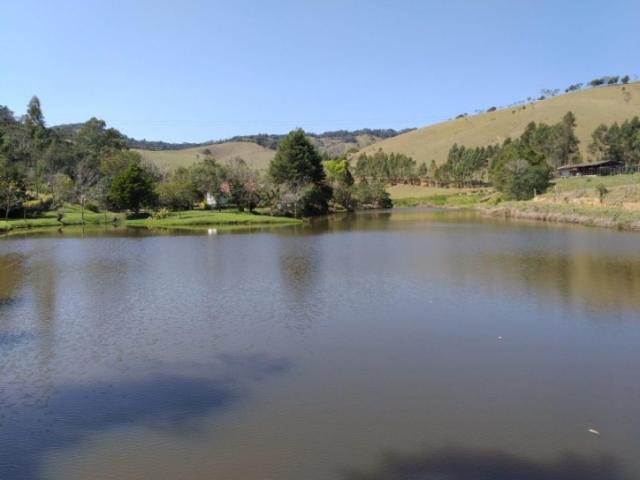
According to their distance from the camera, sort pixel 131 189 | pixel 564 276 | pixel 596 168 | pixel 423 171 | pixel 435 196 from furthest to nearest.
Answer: pixel 423 171, pixel 435 196, pixel 596 168, pixel 131 189, pixel 564 276

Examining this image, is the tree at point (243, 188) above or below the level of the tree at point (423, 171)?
below

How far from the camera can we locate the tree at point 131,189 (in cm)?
6606

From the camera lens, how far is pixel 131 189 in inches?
2608

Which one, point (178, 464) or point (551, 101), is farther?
point (551, 101)

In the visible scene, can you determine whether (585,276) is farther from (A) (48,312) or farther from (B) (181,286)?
(A) (48,312)

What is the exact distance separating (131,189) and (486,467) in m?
64.0

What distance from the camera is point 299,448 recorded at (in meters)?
8.55

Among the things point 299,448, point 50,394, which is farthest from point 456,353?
point 50,394

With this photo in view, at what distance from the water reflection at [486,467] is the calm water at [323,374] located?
29mm

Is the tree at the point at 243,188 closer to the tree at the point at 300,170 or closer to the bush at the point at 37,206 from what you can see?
the tree at the point at 300,170

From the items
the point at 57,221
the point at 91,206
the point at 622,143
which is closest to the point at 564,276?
the point at 57,221

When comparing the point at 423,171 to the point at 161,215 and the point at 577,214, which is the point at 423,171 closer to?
the point at 577,214

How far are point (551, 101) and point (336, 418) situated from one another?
6368 inches

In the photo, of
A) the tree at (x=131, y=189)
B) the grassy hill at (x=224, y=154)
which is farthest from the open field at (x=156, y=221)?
the grassy hill at (x=224, y=154)
